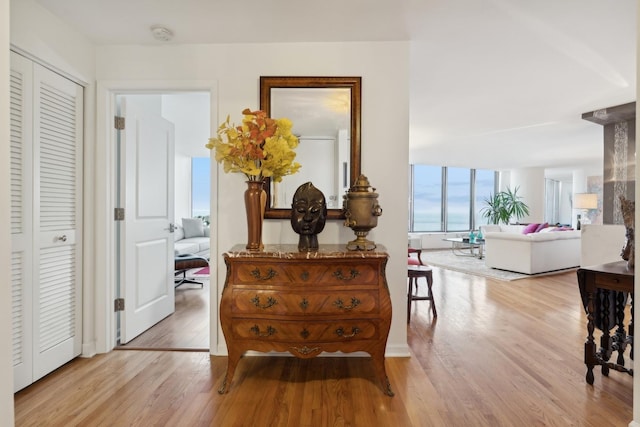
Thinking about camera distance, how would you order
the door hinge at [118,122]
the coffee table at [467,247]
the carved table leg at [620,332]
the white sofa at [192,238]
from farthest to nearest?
the coffee table at [467,247] < the white sofa at [192,238] < the door hinge at [118,122] < the carved table leg at [620,332]

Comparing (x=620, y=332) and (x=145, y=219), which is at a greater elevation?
(x=145, y=219)

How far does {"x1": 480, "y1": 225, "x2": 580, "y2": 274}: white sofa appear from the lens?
5402mm

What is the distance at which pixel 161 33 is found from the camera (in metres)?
2.38

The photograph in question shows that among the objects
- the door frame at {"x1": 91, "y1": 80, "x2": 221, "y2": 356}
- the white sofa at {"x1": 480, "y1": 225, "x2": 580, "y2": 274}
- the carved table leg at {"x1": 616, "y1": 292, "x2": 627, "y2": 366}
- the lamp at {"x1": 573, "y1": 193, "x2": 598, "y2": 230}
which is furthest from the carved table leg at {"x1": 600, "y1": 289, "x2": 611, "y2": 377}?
the lamp at {"x1": 573, "y1": 193, "x2": 598, "y2": 230}

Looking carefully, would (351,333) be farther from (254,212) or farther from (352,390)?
(254,212)

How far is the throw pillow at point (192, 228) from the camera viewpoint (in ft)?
22.5

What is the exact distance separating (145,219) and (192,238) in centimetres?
411

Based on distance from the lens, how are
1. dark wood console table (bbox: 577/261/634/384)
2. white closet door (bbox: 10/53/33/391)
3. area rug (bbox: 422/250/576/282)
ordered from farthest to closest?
area rug (bbox: 422/250/576/282), dark wood console table (bbox: 577/261/634/384), white closet door (bbox: 10/53/33/391)

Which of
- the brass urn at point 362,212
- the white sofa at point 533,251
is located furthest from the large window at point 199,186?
the brass urn at point 362,212

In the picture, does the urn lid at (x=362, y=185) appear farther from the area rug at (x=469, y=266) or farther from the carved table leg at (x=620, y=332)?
the area rug at (x=469, y=266)

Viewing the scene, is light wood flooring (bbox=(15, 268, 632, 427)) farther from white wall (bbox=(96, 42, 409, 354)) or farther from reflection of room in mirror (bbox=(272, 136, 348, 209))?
reflection of room in mirror (bbox=(272, 136, 348, 209))

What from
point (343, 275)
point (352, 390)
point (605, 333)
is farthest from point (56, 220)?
point (605, 333)

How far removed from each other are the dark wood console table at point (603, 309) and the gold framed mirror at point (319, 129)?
1684 millimetres

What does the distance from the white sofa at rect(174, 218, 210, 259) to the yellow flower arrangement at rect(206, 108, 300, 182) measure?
3.91 meters
